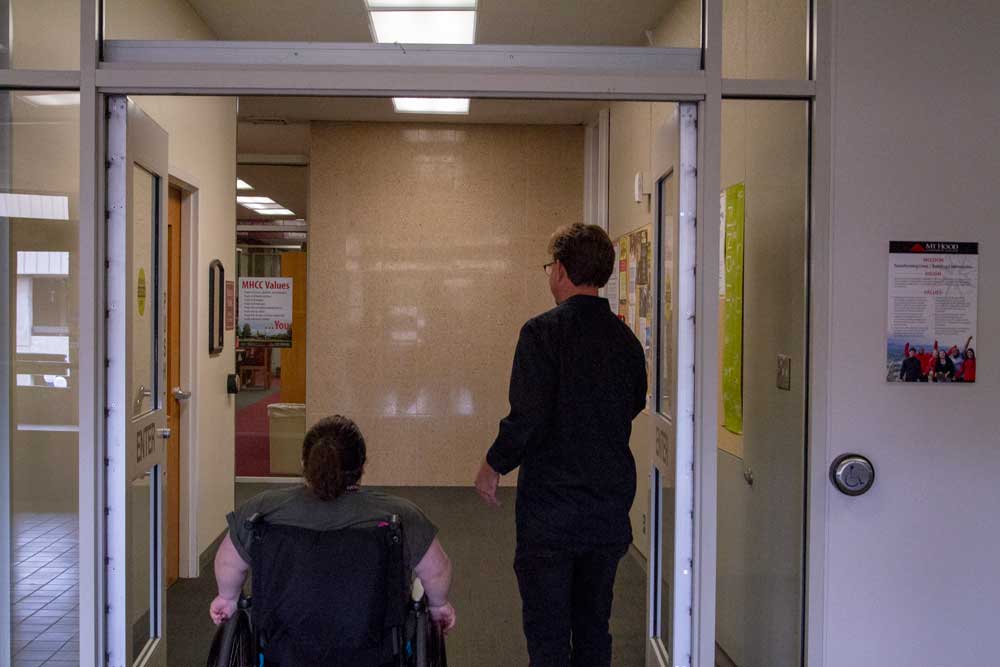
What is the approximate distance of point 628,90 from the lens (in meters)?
2.27

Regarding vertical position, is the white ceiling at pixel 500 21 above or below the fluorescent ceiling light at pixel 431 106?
below

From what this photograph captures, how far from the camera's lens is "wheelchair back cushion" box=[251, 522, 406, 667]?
1.96 metres

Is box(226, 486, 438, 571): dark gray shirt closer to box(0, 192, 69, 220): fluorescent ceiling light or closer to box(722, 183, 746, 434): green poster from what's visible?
box(0, 192, 69, 220): fluorescent ceiling light

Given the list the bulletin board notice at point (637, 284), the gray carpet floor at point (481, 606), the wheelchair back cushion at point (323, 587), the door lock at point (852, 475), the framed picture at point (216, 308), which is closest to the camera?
the wheelchair back cushion at point (323, 587)

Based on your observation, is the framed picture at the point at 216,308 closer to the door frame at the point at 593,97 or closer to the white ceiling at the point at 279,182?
the door frame at the point at 593,97

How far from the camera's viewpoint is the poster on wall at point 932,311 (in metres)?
2.30

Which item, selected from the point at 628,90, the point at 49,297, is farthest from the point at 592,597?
the point at 49,297

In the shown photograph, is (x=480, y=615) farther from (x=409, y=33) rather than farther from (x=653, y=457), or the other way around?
(x=409, y=33)

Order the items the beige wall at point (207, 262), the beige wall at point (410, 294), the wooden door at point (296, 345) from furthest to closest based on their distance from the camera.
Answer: the wooden door at point (296, 345) → the beige wall at point (410, 294) → the beige wall at point (207, 262)

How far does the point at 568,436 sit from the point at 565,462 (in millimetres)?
72

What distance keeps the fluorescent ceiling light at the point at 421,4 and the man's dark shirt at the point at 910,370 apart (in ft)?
5.78

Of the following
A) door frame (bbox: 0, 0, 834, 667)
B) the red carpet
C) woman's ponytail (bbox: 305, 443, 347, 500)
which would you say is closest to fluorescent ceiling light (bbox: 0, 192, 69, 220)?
door frame (bbox: 0, 0, 834, 667)

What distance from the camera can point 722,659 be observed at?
2.97 metres

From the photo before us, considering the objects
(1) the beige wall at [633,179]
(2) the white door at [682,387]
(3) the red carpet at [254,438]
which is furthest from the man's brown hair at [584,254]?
(3) the red carpet at [254,438]
